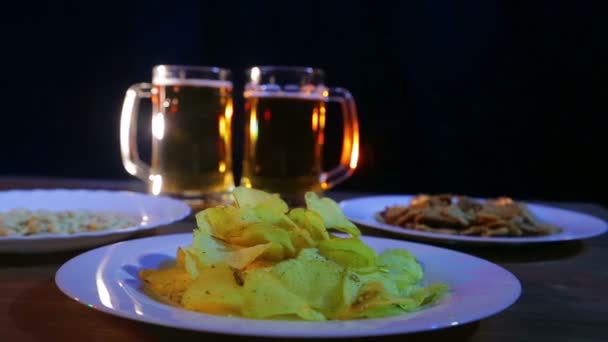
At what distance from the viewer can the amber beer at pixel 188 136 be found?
45.3 inches

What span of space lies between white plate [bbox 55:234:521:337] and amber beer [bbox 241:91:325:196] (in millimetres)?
442

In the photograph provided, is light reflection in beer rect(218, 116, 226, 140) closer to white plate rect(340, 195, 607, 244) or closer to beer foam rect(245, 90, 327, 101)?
beer foam rect(245, 90, 327, 101)

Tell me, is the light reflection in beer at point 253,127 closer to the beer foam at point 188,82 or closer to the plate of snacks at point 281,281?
the beer foam at point 188,82

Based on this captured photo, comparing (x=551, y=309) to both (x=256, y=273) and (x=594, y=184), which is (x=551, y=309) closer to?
(x=256, y=273)

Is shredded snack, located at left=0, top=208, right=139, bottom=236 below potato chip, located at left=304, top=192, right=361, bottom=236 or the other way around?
below

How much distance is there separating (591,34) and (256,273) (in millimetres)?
2321

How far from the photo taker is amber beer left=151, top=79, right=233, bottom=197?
1149 millimetres

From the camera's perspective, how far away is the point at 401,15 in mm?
2586

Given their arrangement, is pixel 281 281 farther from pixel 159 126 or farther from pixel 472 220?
pixel 159 126

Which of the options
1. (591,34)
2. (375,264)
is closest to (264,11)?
(591,34)

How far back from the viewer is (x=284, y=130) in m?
1.16

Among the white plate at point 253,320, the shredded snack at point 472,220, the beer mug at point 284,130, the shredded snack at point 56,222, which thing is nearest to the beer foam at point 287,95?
the beer mug at point 284,130

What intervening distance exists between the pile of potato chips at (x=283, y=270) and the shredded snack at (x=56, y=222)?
0.69 feet

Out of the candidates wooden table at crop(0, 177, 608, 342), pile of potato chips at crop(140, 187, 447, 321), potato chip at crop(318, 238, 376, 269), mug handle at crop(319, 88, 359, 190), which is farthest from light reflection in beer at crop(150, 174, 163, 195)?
potato chip at crop(318, 238, 376, 269)
